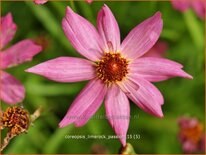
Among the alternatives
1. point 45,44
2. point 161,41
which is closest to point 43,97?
point 45,44


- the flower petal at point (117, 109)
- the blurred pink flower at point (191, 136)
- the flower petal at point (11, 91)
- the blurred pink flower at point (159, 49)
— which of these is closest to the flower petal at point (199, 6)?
the blurred pink flower at point (159, 49)

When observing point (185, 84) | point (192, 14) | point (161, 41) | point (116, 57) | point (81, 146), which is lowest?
point (81, 146)

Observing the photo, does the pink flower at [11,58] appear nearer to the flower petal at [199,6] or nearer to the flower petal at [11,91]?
the flower petal at [11,91]

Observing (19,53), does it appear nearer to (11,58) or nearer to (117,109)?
(11,58)

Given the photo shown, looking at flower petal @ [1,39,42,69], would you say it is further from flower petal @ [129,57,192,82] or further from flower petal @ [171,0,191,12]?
flower petal @ [171,0,191,12]

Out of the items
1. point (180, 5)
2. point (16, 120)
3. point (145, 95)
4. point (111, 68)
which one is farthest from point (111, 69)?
point (180, 5)

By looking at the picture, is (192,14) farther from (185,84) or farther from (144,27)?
(144,27)

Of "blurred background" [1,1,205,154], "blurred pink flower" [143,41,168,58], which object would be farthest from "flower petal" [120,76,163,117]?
"blurred pink flower" [143,41,168,58]
